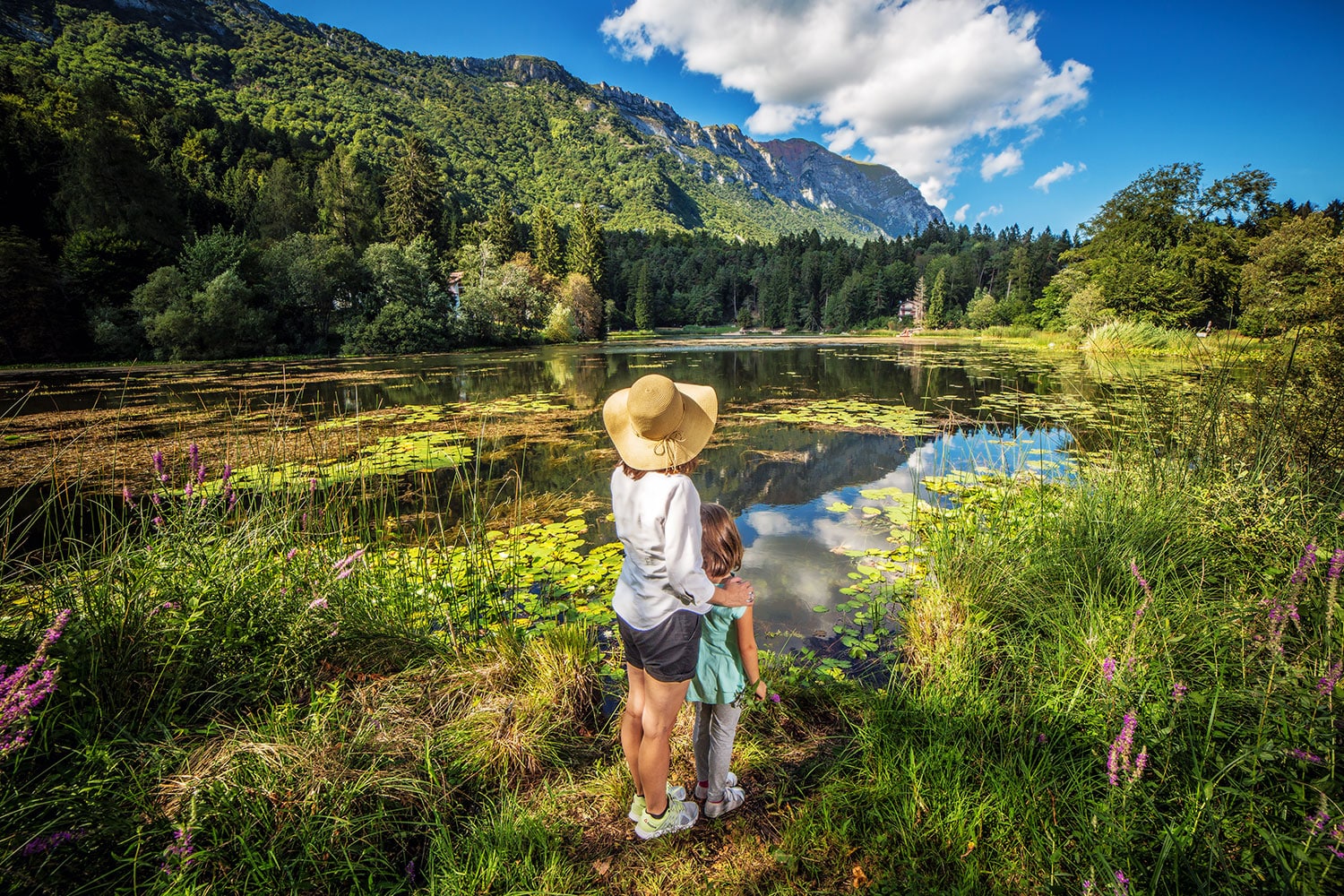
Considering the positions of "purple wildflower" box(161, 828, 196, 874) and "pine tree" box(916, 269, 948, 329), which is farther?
"pine tree" box(916, 269, 948, 329)

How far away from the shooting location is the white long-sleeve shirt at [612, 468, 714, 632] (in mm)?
1771

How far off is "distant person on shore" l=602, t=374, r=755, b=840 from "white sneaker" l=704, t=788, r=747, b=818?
189 millimetres

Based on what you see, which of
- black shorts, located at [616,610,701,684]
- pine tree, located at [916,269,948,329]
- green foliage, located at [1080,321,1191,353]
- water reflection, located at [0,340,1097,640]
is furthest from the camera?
pine tree, located at [916,269,948,329]

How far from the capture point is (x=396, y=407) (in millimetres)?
12516

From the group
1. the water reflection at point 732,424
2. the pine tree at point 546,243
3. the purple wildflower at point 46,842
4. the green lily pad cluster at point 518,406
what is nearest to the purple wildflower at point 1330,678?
the water reflection at point 732,424

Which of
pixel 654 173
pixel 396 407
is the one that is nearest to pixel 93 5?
pixel 654 173

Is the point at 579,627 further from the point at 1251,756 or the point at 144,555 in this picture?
the point at 1251,756

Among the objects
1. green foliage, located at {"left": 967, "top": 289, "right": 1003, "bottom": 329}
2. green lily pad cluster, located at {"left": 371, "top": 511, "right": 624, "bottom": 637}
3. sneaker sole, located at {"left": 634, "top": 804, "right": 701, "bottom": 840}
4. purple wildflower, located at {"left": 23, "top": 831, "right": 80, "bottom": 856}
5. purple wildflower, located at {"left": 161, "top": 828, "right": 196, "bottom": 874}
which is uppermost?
green foliage, located at {"left": 967, "top": 289, "right": 1003, "bottom": 329}

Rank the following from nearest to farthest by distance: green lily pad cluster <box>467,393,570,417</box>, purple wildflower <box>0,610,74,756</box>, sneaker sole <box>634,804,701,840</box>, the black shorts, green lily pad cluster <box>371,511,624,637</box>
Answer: purple wildflower <box>0,610,74,756</box> → the black shorts → sneaker sole <box>634,804,701,840</box> → green lily pad cluster <box>371,511,624,637</box> → green lily pad cluster <box>467,393,570,417</box>

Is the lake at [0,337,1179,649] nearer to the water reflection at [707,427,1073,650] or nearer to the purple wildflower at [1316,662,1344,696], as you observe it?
the water reflection at [707,427,1073,650]

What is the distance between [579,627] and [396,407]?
1158 centimetres

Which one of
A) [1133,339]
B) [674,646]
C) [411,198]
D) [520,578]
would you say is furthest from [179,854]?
[411,198]

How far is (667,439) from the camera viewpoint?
1.86 m

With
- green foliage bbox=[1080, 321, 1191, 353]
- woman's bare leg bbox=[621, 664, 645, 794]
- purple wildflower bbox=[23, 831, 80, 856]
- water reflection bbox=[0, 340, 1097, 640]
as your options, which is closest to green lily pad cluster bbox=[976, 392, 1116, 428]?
water reflection bbox=[0, 340, 1097, 640]
